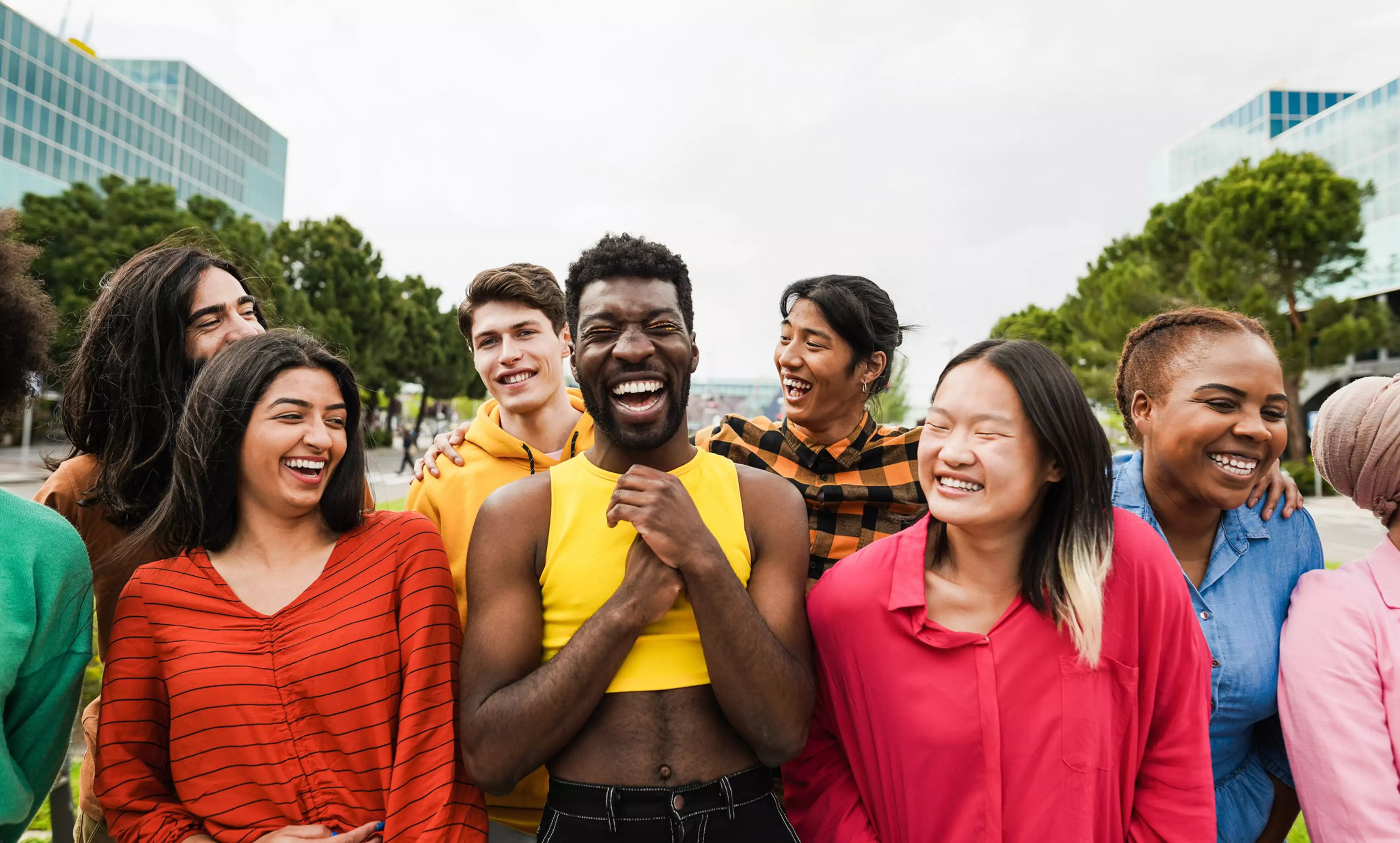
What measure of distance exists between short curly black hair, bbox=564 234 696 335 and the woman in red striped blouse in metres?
0.91

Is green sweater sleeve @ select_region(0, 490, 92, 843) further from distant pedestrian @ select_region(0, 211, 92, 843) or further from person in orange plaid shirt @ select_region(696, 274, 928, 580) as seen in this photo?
person in orange plaid shirt @ select_region(696, 274, 928, 580)

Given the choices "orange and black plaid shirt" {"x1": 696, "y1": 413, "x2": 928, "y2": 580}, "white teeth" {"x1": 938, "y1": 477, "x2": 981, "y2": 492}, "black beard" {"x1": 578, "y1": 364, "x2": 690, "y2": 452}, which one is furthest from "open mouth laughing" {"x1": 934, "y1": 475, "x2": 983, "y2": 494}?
"orange and black plaid shirt" {"x1": 696, "y1": 413, "x2": 928, "y2": 580}

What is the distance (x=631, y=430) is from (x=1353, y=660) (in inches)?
89.4

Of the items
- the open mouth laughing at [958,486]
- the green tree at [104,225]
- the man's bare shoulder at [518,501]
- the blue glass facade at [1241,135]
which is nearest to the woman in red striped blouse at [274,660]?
the man's bare shoulder at [518,501]

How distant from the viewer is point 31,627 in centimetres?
229

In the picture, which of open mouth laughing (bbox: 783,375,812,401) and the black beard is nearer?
the black beard

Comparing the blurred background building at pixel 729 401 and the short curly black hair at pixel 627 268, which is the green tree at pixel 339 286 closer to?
the blurred background building at pixel 729 401

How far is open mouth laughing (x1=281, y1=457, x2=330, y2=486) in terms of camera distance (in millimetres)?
2572

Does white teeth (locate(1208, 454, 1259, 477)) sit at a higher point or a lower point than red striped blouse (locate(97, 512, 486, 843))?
higher

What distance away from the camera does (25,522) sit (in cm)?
237

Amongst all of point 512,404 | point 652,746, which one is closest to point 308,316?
point 512,404

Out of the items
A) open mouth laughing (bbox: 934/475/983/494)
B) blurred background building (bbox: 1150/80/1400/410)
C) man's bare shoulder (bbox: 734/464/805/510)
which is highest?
blurred background building (bbox: 1150/80/1400/410)

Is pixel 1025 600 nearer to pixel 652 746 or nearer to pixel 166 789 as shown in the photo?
pixel 652 746

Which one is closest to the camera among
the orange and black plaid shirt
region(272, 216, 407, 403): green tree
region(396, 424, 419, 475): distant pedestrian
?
the orange and black plaid shirt
